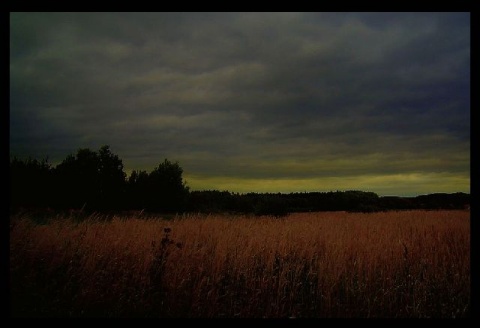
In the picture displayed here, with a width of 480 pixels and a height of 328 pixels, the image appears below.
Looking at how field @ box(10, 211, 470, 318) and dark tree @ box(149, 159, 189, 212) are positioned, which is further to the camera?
dark tree @ box(149, 159, 189, 212)

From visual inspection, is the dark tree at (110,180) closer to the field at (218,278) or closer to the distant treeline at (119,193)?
the distant treeline at (119,193)

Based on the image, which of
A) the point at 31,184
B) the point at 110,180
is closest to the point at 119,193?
the point at 110,180

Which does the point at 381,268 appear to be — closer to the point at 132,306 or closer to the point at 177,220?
the point at 132,306

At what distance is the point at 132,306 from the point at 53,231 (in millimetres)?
3420

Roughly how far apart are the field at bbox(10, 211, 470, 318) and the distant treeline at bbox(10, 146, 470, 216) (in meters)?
14.1

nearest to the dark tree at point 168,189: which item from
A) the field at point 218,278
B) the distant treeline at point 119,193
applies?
the distant treeline at point 119,193

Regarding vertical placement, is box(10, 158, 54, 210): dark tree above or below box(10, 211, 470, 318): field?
above

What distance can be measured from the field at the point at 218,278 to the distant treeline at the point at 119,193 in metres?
14.1

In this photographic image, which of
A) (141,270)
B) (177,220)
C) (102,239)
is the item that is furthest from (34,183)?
(141,270)

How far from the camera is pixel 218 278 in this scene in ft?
19.4

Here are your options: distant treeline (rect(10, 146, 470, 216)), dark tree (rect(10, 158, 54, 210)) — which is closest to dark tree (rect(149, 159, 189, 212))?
distant treeline (rect(10, 146, 470, 216))

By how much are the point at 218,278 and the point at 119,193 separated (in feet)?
63.5

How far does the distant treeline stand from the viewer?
74.2 ft

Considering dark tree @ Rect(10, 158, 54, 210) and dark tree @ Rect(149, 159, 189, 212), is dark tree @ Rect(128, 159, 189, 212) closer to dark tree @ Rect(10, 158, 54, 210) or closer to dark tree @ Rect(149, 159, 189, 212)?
dark tree @ Rect(149, 159, 189, 212)
